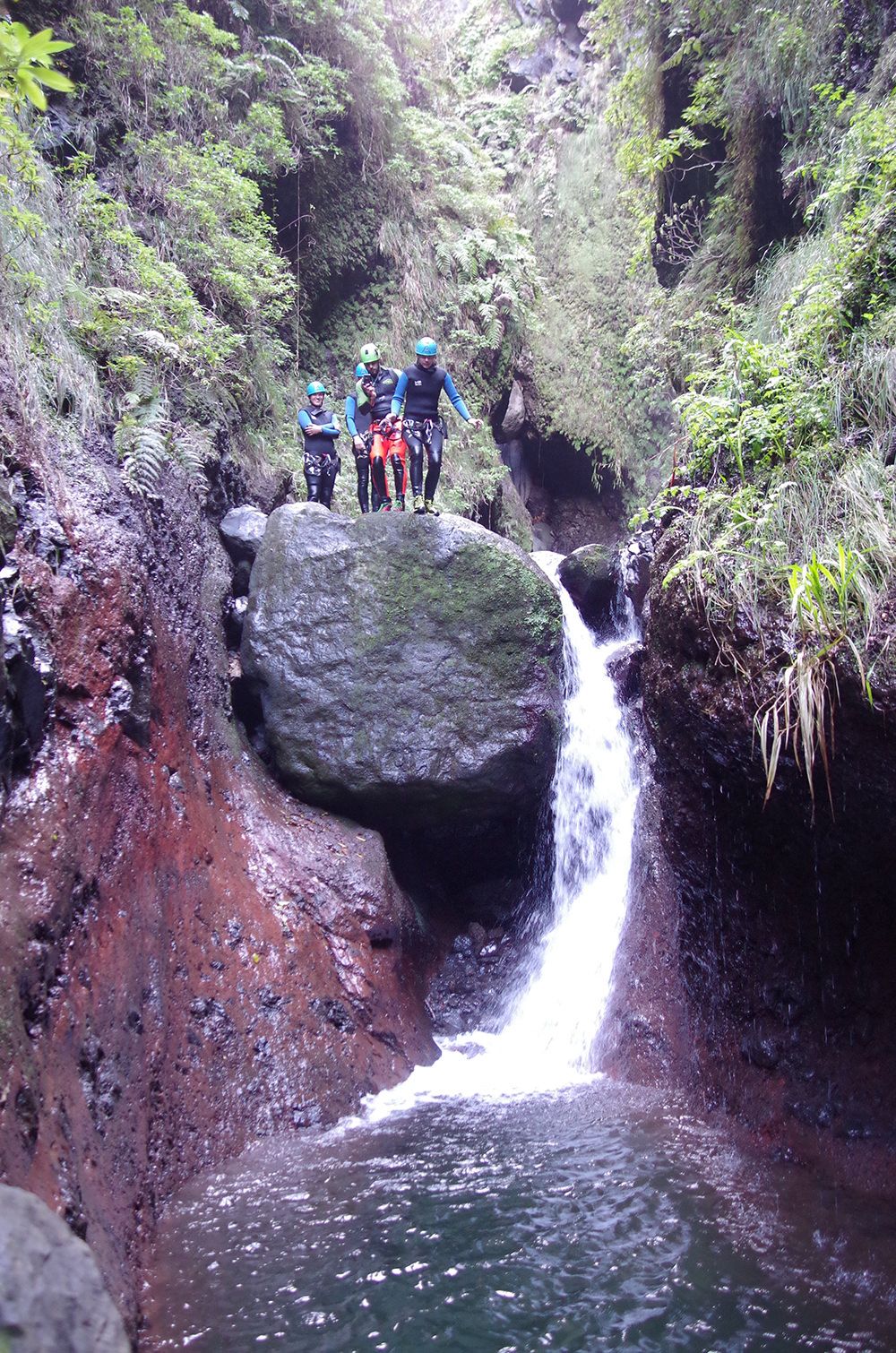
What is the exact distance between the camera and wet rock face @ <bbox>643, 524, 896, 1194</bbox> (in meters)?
4.66

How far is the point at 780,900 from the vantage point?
213 inches

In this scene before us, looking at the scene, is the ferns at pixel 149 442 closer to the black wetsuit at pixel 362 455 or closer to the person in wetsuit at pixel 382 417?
the black wetsuit at pixel 362 455

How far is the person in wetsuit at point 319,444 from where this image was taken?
9.25 m

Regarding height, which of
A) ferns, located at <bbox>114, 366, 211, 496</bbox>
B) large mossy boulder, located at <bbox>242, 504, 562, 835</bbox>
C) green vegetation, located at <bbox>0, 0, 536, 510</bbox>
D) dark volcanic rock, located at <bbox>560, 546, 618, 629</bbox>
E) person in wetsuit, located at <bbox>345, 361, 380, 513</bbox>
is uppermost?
green vegetation, located at <bbox>0, 0, 536, 510</bbox>

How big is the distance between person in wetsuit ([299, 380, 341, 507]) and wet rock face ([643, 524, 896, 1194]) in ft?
14.7

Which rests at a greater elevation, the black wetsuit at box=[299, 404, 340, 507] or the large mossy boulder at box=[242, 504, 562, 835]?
the black wetsuit at box=[299, 404, 340, 507]

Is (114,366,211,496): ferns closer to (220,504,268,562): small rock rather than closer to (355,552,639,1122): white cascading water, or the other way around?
(220,504,268,562): small rock

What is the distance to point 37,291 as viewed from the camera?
7020 mm

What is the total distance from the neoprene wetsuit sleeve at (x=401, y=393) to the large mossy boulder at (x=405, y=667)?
1.09 m

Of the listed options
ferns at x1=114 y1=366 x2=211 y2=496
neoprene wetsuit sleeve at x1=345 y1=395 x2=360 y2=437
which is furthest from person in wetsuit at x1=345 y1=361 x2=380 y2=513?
ferns at x1=114 y1=366 x2=211 y2=496

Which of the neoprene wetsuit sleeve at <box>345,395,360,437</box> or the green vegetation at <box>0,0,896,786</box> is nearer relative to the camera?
the green vegetation at <box>0,0,896,786</box>

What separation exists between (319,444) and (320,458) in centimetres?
14

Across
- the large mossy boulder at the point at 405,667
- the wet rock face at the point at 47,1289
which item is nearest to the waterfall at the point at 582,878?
the large mossy boulder at the point at 405,667

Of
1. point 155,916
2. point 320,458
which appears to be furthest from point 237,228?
point 155,916
